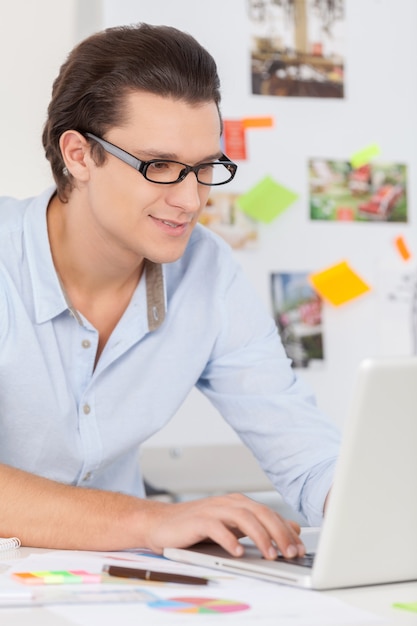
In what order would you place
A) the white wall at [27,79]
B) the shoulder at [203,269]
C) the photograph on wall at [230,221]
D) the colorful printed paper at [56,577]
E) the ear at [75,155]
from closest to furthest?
the colorful printed paper at [56,577]
the ear at [75,155]
the shoulder at [203,269]
the white wall at [27,79]
the photograph on wall at [230,221]

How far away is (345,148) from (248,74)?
301 millimetres

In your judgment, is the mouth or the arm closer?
the arm

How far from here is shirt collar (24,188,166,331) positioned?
1436mm

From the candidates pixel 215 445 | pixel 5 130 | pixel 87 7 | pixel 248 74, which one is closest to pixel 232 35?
pixel 248 74

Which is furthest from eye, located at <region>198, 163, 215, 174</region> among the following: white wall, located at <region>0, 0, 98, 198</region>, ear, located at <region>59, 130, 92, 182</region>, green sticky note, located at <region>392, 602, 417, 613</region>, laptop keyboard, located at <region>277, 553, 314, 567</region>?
white wall, located at <region>0, 0, 98, 198</region>

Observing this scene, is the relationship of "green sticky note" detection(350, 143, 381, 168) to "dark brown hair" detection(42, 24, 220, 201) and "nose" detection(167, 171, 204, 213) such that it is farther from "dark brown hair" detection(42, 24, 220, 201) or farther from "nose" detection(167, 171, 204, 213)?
"nose" detection(167, 171, 204, 213)

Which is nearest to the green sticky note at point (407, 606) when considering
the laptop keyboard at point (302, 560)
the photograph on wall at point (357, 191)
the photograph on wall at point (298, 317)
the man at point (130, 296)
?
the laptop keyboard at point (302, 560)

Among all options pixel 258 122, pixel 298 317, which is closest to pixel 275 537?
pixel 298 317

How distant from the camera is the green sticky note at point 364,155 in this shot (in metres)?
2.46

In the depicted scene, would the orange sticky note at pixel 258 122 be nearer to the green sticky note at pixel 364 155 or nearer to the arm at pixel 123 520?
the green sticky note at pixel 364 155

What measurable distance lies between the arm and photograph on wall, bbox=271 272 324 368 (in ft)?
4.20

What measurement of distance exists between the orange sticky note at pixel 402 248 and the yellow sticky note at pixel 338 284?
13 cm

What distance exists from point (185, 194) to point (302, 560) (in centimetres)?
60

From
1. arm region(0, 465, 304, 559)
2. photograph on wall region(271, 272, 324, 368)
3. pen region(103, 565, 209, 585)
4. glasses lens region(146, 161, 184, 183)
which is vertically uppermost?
glasses lens region(146, 161, 184, 183)
